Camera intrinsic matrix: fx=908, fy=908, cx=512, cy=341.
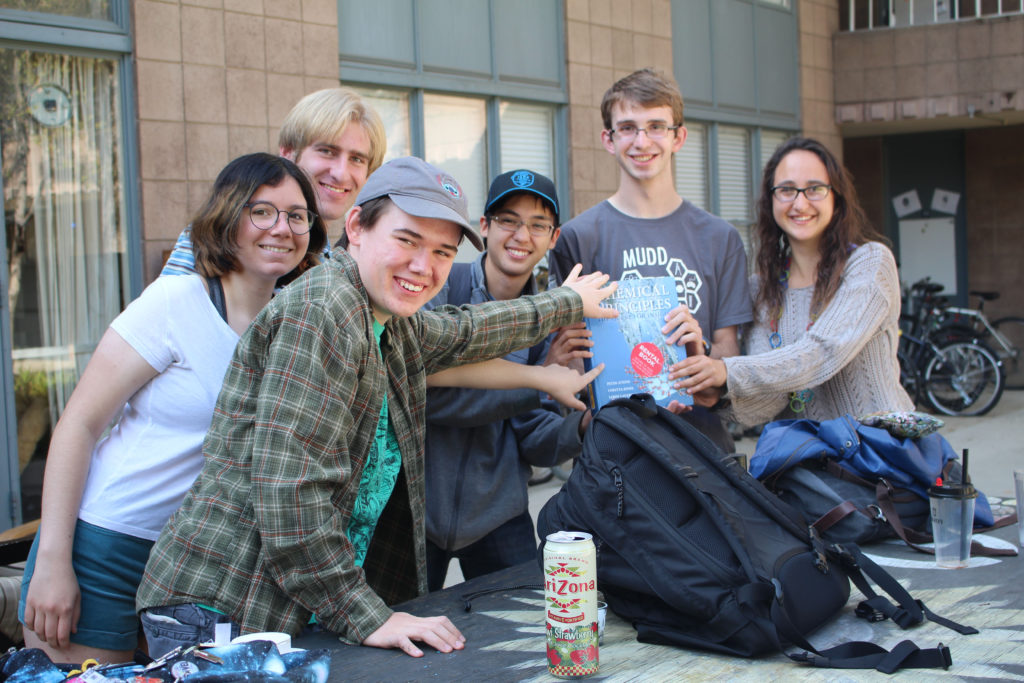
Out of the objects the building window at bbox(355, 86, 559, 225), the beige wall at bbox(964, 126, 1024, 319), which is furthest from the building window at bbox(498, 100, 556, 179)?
the beige wall at bbox(964, 126, 1024, 319)

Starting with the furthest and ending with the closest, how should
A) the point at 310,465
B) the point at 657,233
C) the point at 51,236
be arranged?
the point at 51,236 → the point at 657,233 → the point at 310,465

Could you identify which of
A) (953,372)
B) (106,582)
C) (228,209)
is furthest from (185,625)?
(953,372)

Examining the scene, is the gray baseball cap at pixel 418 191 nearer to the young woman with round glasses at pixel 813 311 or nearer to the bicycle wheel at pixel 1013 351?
the young woman with round glasses at pixel 813 311

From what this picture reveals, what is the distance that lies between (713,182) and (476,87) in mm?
3991

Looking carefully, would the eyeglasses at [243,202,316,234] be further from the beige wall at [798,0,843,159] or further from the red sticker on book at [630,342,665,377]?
the beige wall at [798,0,843,159]

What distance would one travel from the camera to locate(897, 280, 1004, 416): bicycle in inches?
428

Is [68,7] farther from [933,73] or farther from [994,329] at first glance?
[933,73]

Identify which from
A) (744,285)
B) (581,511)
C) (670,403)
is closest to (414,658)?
(581,511)

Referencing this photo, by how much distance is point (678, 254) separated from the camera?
313 centimetres

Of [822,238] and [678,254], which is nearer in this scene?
[678,254]

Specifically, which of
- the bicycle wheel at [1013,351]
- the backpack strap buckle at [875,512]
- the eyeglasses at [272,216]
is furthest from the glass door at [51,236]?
the bicycle wheel at [1013,351]

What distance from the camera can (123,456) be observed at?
2324 mm

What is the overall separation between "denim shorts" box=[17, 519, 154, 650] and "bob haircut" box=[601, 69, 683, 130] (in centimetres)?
207

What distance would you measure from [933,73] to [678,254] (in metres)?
11.6
